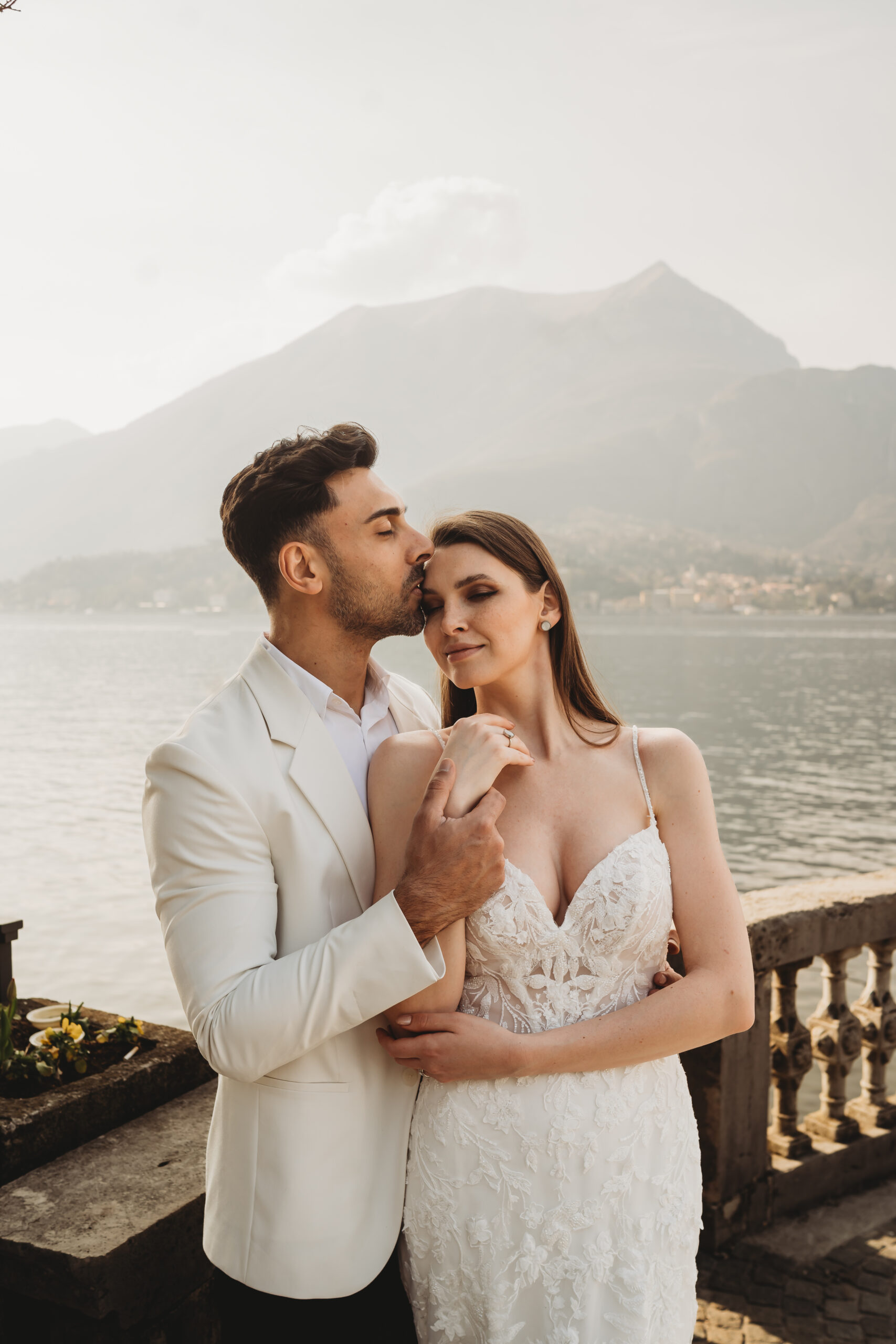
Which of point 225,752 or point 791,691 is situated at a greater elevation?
point 225,752

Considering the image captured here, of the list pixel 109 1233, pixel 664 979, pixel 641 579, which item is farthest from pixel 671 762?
pixel 641 579

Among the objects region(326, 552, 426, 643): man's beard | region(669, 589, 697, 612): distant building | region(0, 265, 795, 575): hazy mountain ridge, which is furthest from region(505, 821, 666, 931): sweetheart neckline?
region(0, 265, 795, 575): hazy mountain ridge

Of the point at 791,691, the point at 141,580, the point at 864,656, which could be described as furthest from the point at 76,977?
the point at 141,580

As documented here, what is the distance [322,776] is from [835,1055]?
9.15 feet

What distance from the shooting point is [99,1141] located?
2.73 m

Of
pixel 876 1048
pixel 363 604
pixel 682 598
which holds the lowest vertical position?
pixel 682 598

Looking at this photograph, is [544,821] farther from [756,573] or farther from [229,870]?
[756,573]

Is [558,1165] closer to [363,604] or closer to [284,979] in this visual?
[284,979]

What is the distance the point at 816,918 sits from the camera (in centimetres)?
361

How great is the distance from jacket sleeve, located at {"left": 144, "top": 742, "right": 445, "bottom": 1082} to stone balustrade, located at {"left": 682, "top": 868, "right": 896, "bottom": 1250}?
1.91 metres

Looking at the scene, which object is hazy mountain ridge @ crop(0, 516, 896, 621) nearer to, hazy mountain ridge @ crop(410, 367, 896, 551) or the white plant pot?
hazy mountain ridge @ crop(410, 367, 896, 551)

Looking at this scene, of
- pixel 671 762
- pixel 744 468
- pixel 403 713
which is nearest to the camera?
pixel 671 762

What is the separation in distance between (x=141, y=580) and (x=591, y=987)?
136301mm

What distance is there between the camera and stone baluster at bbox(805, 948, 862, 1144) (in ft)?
12.8
